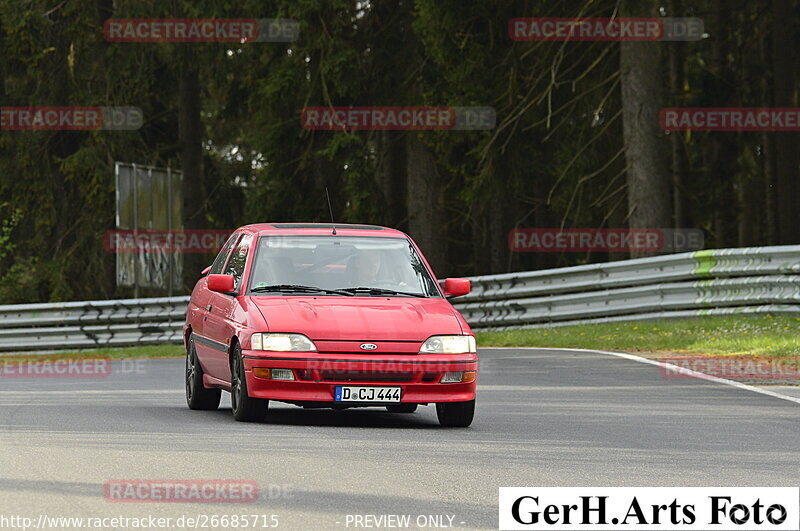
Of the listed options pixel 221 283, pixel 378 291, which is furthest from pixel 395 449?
pixel 221 283

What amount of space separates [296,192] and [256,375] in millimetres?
23771

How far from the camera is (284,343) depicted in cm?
1147

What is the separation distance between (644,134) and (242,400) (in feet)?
53.4

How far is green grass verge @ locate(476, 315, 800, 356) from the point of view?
61.3ft

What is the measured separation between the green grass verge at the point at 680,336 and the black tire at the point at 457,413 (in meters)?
6.84

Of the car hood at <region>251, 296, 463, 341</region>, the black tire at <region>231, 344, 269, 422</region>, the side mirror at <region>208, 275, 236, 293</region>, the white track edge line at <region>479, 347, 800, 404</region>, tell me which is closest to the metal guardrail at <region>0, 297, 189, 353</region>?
the white track edge line at <region>479, 347, 800, 404</region>

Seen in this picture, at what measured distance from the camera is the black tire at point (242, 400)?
38.5 feet

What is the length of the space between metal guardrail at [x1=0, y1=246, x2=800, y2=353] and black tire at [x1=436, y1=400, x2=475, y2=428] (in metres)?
10.9

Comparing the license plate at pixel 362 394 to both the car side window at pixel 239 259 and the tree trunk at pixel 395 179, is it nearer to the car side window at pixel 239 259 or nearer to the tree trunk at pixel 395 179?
the car side window at pixel 239 259

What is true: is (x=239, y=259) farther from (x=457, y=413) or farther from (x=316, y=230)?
(x=457, y=413)

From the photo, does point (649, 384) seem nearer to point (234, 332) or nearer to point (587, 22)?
point (234, 332)

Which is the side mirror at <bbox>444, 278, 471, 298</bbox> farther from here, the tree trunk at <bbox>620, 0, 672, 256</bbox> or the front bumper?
the tree trunk at <bbox>620, 0, 672, 256</bbox>

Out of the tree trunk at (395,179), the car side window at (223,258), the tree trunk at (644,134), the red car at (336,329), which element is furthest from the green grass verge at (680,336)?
the tree trunk at (395,179)

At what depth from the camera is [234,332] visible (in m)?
12.1
